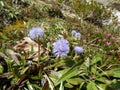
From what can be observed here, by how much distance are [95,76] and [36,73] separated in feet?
1.61

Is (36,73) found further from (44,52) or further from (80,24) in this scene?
(80,24)

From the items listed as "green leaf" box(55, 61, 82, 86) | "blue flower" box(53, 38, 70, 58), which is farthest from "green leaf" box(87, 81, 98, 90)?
"blue flower" box(53, 38, 70, 58)

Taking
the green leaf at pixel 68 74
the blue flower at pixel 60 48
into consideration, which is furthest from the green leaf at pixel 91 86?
the blue flower at pixel 60 48

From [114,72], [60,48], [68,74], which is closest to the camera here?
[68,74]

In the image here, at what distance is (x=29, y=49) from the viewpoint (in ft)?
10.3

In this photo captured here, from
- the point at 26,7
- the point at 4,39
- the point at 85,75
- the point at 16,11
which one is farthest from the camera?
the point at 26,7

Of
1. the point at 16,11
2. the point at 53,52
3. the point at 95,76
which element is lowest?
the point at 95,76

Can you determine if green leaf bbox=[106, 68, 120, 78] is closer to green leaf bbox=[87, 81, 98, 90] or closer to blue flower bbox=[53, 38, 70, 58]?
green leaf bbox=[87, 81, 98, 90]

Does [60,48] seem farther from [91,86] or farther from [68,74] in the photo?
[91,86]

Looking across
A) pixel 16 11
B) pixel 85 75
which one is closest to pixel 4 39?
pixel 85 75

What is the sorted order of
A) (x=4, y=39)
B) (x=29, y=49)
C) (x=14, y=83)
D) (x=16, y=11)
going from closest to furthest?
1. (x=14, y=83)
2. (x=29, y=49)
3. (x=4, y=39)
4. (x=16, y=11)

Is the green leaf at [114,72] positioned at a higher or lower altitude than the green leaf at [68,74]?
lower

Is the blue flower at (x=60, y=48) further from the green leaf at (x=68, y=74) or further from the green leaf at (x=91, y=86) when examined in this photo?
the green leaf at (x=91, y=86)

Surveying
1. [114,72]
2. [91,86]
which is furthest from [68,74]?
[114,72]
